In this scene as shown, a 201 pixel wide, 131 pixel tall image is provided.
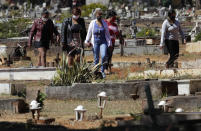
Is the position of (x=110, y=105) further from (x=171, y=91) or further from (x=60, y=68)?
(x=60, y=68)

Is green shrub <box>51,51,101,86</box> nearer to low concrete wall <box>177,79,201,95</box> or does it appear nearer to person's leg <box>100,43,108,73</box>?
low concrete wall <box>177,79,201,95</box>

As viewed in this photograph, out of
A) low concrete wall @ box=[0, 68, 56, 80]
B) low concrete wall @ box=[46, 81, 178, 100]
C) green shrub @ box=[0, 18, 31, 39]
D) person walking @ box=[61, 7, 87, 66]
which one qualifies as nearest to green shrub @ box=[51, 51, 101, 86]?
low concrete wall @ box=[46, 81, 178, 100]

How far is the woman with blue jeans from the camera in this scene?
1678cm

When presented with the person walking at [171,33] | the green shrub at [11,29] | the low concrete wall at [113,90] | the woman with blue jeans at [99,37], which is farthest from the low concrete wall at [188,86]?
the green shrub at [11,29]

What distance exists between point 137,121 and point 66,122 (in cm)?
198

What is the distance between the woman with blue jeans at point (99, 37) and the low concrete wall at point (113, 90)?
9.56 feet

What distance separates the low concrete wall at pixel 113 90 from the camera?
13.1 metres

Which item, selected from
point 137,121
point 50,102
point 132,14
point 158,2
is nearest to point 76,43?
point 50,102

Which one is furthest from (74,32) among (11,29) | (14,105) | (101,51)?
(11,29)

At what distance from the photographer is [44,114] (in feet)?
37.7

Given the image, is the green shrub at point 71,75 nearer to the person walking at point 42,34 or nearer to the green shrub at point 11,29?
the person walking at point 42,34

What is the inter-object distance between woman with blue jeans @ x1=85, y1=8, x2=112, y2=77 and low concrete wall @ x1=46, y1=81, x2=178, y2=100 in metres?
2.91

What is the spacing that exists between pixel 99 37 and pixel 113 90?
11.8ft

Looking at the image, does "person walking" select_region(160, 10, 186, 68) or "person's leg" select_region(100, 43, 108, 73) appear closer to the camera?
"person's leg" select_region(100, 43, 108, 73)
